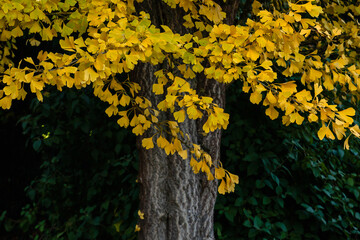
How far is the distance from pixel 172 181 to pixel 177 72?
748 millimetres

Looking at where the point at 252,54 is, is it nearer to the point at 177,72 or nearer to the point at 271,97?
the point at 271,97

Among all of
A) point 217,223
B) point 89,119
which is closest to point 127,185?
point 89,119

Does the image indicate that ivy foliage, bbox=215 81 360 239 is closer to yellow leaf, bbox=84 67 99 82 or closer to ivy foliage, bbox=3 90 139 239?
ivy foliage, bbox=3 90 139 239

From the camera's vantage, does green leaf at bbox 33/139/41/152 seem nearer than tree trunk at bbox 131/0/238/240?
No

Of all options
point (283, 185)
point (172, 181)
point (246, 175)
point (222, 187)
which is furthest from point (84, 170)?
point (222, 187)

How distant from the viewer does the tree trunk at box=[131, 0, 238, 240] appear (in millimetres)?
2586

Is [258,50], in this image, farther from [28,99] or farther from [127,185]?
[28,99]

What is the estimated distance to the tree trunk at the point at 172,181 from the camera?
259 cm

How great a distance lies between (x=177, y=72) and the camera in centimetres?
255

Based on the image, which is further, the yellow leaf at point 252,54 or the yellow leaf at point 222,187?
the yellow leaf at point 222,187

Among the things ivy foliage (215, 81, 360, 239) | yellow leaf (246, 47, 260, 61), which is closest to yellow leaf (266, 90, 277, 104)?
yellow leaf (246, 47, 260, 61)

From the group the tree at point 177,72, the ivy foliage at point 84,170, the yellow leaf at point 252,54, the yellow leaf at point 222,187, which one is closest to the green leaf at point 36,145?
the ivy foliage at point 84,170

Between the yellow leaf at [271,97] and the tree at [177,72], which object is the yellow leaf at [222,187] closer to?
the tree at [177,72]

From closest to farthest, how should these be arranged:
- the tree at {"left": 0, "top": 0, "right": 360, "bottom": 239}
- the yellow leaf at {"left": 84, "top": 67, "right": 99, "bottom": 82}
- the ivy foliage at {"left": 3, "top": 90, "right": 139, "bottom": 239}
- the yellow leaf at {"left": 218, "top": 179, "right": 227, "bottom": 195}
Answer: the yellow leaf at {"left": 84, "top": 67, "right": 99, "bottom": 82}, the tree at {"left": 0, "top": 0, "right": 360, "bottom": 239}, the yellow leaf at {"left": 218, "top": 179, "right": 227, "bottom": 195}, the ivy foliage at {"left": 3, "top": 90, "right": 139, "bottom": 239}
